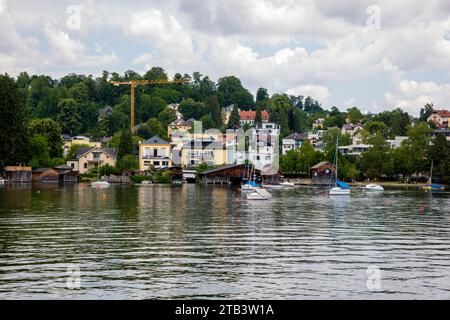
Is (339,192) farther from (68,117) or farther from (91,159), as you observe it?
(68,117)

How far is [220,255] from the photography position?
1211 inches

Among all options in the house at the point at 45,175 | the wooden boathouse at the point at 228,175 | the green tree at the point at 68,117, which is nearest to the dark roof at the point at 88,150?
the house at the point at 45,175

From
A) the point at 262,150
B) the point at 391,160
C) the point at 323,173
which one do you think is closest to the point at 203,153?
the point at 262,150

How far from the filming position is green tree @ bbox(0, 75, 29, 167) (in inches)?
4692

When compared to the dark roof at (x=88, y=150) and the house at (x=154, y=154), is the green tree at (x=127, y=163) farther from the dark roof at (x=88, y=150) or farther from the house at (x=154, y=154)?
the dark roof at (x=88, y=150)

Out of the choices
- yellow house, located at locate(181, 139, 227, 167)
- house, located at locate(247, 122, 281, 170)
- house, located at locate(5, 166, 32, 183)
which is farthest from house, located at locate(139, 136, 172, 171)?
house, located at locate(5, 166, 32, 183)

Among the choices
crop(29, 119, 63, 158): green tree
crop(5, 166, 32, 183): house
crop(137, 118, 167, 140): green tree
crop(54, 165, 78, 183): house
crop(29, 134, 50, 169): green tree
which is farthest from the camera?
crop(137, 118, 167, 140): green tree

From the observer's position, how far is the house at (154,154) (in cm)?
14188

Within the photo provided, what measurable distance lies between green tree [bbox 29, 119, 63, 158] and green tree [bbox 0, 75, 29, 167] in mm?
18832

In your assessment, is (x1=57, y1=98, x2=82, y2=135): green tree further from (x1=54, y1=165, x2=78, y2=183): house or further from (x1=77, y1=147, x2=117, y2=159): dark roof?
(x1=54, y1=165, x2=78, y2=183): house

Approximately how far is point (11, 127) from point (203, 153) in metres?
44.3
